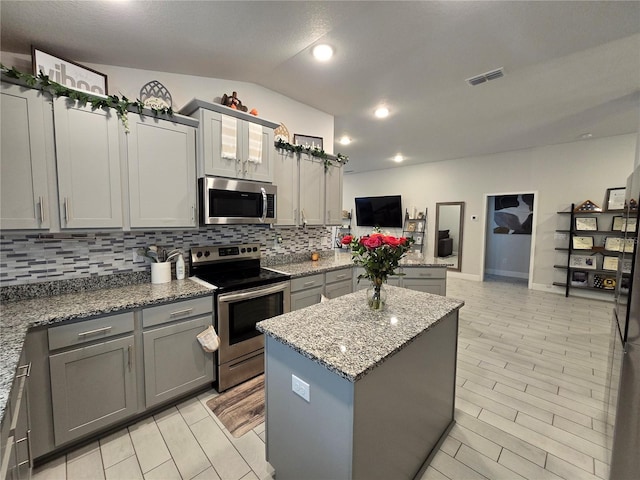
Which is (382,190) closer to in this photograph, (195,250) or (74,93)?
(195,250)

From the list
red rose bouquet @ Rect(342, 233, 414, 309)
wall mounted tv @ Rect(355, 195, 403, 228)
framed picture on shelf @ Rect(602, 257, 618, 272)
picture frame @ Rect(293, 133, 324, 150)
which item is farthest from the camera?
wall mounted tv @ Rect(355, 195, 403, 228)

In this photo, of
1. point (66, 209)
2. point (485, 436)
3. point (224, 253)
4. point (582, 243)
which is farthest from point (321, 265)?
point (582, 243)

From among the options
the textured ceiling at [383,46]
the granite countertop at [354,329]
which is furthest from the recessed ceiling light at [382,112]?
the granite countertop at [354,329]

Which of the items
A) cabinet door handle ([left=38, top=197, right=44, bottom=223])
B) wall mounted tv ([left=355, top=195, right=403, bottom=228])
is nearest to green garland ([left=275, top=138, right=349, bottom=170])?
cabinet door handle ([left=38, top=197, right=44, bottom=223])

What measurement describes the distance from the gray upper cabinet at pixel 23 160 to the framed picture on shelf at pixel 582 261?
7.38m

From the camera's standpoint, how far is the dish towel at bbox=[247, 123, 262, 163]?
2555mm

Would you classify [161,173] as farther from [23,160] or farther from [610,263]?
[610,263]

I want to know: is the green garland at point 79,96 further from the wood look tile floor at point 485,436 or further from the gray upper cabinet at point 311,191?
the wood look tile floor at point 485,436

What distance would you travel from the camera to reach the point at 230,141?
7.89 feet

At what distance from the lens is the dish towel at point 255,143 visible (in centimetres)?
255

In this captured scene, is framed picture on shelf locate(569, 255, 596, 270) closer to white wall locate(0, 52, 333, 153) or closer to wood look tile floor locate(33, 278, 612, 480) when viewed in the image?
wood look tile floor locate(33, 278, 612, 480)

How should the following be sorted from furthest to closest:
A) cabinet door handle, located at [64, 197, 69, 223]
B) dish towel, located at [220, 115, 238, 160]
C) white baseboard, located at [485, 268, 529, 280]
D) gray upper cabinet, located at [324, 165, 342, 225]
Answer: white baseboard, located at [485, 268, 529, 280]
gray upper cabinet, located at [324, 165, 342, 225]
dish towel, located at [220, 115, 238, 160]
cabinet door handle, located at [64, 197, 69, 223]

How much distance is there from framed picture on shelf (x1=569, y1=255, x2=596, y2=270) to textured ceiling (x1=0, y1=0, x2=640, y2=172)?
8.10ft

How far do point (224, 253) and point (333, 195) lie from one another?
165cm
